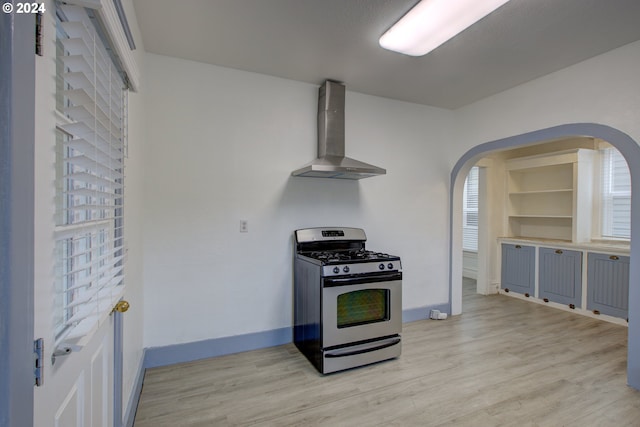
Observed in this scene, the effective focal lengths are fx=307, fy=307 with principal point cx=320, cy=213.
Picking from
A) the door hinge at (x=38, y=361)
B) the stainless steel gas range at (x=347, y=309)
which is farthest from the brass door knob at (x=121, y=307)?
the stainless steel gas range at (x=347, y=309)

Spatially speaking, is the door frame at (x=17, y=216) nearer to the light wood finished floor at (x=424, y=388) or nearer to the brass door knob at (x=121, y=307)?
the brass door knob at (x=121, y=307)

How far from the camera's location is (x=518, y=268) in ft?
15.8

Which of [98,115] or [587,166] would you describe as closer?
[98,115]

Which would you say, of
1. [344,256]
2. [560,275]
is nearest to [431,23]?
[344,256]

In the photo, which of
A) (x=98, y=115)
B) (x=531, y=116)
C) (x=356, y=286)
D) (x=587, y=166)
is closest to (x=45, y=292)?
(x=98, y=115)

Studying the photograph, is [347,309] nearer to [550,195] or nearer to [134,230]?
[134,230]

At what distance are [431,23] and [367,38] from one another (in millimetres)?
500

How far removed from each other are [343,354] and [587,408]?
67.9 inches

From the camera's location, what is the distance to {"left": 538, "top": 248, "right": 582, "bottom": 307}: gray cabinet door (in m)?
4.13

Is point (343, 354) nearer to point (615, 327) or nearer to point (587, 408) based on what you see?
point (587, 408)

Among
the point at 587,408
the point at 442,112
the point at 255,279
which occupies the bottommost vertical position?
the point at 587,408

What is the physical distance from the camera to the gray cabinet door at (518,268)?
4.67 m

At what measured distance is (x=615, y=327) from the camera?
Answer: 3648 millimetres

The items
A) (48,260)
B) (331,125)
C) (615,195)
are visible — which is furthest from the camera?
(615,195)
